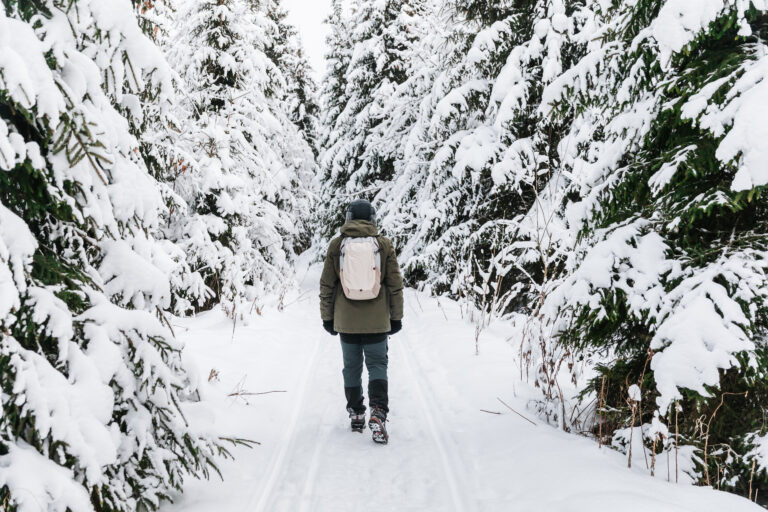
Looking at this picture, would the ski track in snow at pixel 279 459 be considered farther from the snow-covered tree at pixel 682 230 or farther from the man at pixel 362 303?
the snow-covered tree at pixel 682 230

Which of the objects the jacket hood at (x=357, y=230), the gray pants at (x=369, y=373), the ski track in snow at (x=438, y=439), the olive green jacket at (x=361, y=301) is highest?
the jacket hood at (x=357, y=230)

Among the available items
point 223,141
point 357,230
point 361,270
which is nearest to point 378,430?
point 361,270

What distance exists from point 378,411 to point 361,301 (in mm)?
1097

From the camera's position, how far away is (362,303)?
4684mm

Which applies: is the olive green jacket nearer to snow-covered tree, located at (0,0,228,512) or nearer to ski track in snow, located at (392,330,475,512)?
ski track in snow, located at (392,330,475,512)

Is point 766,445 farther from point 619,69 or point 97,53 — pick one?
point 97,53

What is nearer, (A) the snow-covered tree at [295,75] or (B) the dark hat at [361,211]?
(B) the dark hat at [361,211]

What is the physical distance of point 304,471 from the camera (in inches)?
156

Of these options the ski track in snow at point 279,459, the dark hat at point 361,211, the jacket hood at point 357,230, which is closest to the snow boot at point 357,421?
A: the ski track in snow at point 279,459

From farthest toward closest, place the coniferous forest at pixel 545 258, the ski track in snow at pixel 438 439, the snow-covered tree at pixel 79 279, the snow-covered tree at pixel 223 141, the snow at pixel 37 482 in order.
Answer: the snow-covered tree at pixel 223 141 → the ski track in snow at pixel 438 439 → the coniferous forest at pixel 545 258 → the snow-covered tree at pixel 79 279 → the snow at pixel 37 482

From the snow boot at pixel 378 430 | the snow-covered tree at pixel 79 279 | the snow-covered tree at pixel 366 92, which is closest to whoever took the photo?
the snow-covered tree at pixel 79 279

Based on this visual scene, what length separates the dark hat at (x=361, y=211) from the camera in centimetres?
485

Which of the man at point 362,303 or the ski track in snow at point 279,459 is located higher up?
the man at point 362,303

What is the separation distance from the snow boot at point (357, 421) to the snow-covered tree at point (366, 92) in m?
12.2
